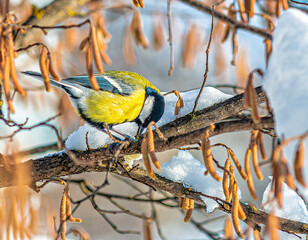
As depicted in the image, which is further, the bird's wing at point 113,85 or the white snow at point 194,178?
the bird's wing at point 113,85

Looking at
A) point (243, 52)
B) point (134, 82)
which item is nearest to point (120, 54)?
point (243, 52)

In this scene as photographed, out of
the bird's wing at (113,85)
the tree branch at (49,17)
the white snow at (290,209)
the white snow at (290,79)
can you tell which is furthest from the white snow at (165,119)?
the white snow at (290,79)

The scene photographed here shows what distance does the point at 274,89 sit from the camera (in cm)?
68

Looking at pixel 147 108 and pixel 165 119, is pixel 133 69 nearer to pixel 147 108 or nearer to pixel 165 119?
pixel 147 108

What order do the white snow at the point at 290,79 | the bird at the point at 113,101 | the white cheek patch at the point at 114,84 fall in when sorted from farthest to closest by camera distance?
the white cheek patch at the point at 114,84 → the bird at the point at 113,101 → the white snow at the point at 290,79

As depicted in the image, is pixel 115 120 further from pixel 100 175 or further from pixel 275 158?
pixel 100 175

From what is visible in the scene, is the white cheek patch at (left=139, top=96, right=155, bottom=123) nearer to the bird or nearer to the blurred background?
the bird

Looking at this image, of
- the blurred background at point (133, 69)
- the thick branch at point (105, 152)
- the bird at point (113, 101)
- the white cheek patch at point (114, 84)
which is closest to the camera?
the thick branch at point (105, 152)

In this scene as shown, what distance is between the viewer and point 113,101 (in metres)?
1.77

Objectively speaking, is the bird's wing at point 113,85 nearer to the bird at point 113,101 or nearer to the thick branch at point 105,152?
the bird at point 113,101

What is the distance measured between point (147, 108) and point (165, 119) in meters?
0.24

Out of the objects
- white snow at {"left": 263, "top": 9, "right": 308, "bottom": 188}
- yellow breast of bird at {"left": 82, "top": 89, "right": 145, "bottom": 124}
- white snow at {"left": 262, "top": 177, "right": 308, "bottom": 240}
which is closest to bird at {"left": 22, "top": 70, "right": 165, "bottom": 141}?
yellow breast of bird at {"left": 82, "top": 89, "right": 145, "bottom": 124}

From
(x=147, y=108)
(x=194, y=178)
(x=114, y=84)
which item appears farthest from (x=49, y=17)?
(x=194, y=178)

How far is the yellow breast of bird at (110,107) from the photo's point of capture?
1.72 metres
